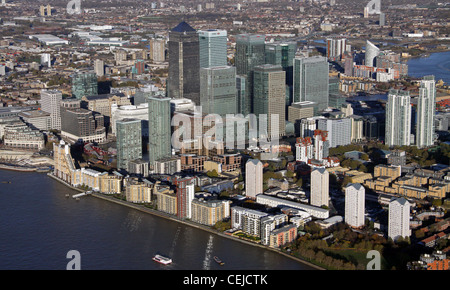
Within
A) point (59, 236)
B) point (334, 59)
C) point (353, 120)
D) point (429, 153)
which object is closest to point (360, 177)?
point (429, 153)

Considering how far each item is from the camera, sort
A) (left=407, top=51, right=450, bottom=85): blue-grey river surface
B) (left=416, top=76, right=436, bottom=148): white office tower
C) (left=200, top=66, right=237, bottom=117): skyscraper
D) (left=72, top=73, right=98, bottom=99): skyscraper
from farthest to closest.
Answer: (left=407, top=51, right=450, bottom=85): blue-grey river surface, (left=72, top=73, right=98, bottom=99): skyscraper, (left=200, top=66, right=237, bottom=117): skyscraper, (left=416, top=76, right=436, bottom=148): white office tower

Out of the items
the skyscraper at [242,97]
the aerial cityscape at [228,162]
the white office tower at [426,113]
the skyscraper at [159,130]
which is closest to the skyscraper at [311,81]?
the aerial cityscape at [228,162]

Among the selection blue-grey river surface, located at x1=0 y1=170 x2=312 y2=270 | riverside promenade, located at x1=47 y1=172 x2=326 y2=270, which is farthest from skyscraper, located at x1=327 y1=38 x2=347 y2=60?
blue-grey river surface, located at x1=0 y1=170 x2=312 y2=270

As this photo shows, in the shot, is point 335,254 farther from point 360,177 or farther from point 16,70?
point 16,70

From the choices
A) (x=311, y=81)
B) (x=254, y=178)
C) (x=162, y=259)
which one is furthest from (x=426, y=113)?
(x=162, y=259)

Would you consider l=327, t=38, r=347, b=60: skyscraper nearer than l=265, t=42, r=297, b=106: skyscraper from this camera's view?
No

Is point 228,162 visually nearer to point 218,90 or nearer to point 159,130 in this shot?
point 159,130

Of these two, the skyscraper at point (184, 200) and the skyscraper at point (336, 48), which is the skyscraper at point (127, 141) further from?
the skyscraper at point (336, 48)

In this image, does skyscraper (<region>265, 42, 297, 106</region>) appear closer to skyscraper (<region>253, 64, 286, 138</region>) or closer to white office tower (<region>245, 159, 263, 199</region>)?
skyscraper (<region>253, 64, 286, 138</region>)
